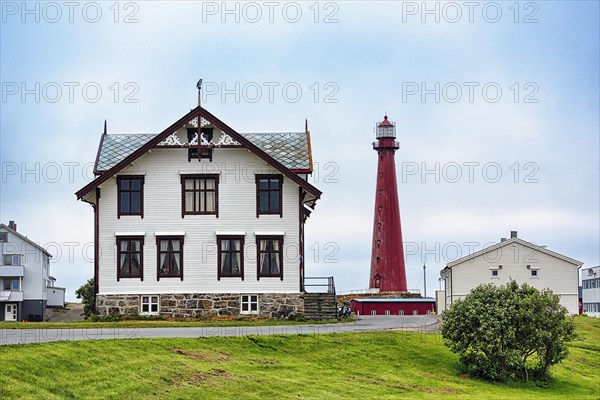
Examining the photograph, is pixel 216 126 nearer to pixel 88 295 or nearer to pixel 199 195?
pixel 199 195

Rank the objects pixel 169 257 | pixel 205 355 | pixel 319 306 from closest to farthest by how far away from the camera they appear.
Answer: pixel 205 355 < pixel 169 257 < pixel 319 306

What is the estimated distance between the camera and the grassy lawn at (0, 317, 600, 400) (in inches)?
1035

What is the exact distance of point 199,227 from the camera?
48.1 metres

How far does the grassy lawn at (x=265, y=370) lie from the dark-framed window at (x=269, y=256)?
9189mm

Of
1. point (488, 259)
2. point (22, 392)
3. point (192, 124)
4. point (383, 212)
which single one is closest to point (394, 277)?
point (383, 212)

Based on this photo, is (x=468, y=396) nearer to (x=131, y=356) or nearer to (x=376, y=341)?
(x=376, y=341)

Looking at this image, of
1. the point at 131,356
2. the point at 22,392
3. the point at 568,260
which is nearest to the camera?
the point at 22,392

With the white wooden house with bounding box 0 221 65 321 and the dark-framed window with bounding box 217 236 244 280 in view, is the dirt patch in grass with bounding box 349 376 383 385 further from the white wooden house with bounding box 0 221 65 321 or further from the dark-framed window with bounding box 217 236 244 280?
the white wooden house with bounding box 0 221 65 321

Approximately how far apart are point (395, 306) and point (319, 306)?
21991 millimetres

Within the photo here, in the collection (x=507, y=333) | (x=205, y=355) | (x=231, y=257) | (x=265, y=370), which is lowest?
(x=265, y=370)

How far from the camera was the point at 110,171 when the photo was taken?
47.8 metres

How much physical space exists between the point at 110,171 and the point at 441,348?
18.5m

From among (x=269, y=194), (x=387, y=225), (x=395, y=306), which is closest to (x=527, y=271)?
(x=395, y=306)

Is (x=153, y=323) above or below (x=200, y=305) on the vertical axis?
below
